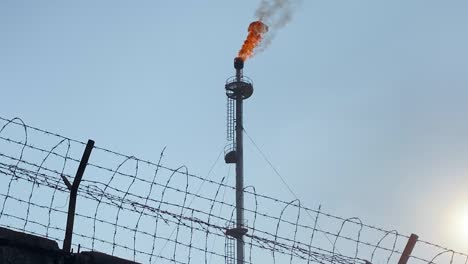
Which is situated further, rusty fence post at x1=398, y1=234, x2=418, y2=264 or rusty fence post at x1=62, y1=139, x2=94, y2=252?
rusty fence post at x1=398, y1=234, x2=418, y2=264

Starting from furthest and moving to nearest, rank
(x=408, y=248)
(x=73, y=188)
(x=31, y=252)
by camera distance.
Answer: (x=408, y=248)
(x=73, y=188)
(x=31, y=252)

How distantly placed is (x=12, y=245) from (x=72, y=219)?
594mm

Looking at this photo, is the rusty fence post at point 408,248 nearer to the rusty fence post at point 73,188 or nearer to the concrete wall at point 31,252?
the concrete wall at point 31,252

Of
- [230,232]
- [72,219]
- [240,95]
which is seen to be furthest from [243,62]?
[72,219]

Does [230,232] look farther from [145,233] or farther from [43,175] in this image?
[43,175]

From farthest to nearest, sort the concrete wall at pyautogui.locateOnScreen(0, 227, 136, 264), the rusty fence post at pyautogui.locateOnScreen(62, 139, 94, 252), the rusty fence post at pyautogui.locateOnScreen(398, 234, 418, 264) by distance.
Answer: the rusty fence post at pyautogui.locateOnScreen(398, 234, 418, 264)
the rusty fence post at pyautogui.locateOnScreen(62, 139, 94, 252)
the concrete wall at pyautogui.locateOnScreen(0, 227, 136, 264)

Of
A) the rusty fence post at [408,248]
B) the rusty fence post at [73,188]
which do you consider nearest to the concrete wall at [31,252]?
the rusty fence post at [73,188]

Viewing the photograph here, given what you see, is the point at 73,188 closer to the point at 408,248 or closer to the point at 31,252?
the point at 31,252

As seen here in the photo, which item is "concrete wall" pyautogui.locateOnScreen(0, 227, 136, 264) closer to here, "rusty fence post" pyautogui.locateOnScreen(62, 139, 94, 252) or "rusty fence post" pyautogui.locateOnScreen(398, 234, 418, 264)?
"rusty fence post" pyautogui.locateOnScreen(62, 139, 94, 252)

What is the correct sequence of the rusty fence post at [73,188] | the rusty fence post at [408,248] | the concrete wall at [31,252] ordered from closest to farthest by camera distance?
the concrete wall at [31,252] → the rusty fence post at [73,188] → the rusty fence post at [408,248]

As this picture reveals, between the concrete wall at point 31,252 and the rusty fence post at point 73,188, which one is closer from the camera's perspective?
the concrete wall at point 31,252

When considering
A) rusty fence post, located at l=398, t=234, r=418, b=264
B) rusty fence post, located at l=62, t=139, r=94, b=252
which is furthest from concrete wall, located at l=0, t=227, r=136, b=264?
rusty fence post, located at l=398, t=234, r=418, b=264

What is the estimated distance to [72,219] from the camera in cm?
696

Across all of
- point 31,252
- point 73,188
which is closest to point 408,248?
point 73,188
